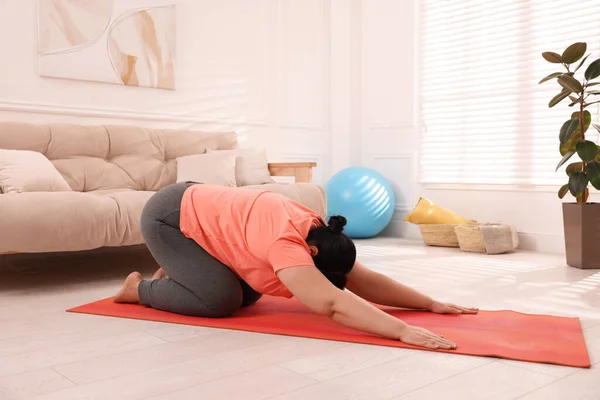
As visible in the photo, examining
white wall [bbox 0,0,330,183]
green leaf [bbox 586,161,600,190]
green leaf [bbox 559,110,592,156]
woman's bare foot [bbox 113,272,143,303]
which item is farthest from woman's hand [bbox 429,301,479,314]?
white wall [bbox 0,0,330,183]

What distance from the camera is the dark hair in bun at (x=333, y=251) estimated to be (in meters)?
1.89

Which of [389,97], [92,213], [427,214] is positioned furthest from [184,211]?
[389,97]

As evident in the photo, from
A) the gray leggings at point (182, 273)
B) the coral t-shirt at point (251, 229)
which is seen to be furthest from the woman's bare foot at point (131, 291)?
the coral t-shirt at point (251, 229)

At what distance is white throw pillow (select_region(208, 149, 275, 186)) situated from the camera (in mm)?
4066

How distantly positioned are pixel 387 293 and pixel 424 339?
429 mm

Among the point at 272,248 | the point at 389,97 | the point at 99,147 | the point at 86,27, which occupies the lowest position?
the point at 272,248

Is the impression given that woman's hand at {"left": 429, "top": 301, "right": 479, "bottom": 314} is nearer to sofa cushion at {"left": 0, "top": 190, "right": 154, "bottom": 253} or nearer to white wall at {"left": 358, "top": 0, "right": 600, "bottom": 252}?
sofa cushion at {"left": 0, "top": 190, "right": 154, "bottom": 253}

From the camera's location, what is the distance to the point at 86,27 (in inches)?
156

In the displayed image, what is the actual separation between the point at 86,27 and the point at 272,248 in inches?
111

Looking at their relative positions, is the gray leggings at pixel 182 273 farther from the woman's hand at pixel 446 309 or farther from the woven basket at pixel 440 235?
the woven basket at pixel 440 235

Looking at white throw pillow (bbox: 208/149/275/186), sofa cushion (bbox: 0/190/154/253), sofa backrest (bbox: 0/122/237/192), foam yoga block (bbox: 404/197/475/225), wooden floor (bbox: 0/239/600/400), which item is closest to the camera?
wooden floor (bbox: 0/239/600/400)

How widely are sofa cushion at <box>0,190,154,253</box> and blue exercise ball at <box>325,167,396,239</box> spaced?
6.99 ft

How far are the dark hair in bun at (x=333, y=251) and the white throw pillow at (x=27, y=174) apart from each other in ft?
5.80

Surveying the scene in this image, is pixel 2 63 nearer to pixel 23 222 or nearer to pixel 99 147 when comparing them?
pixel 99 147
